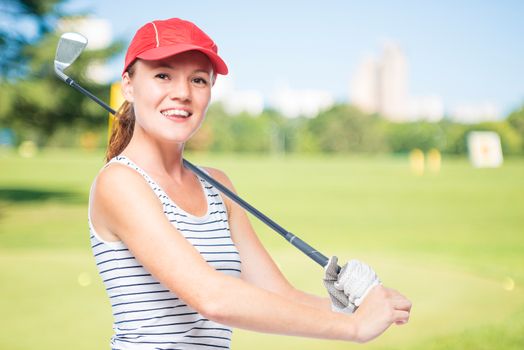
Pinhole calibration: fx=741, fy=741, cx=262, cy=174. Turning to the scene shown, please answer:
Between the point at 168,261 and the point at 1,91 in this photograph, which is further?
the point at 1,91

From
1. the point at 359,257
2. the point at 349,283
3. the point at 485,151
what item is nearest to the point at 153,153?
the point at 349,283

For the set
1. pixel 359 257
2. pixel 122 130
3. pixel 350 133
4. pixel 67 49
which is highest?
pixel 350 133

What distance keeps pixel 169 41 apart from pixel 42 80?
21.5m

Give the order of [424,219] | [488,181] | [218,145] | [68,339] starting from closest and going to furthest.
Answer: [68,339]
[424,219]
[488,181]
[218,145]

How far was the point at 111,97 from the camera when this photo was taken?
72.2 feet

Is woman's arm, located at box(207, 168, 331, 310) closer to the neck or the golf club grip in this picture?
the golf club grip

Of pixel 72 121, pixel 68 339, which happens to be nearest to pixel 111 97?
pixel 72 121

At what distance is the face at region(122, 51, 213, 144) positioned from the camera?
1720 mm

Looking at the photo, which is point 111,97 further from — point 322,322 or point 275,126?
point 275,126

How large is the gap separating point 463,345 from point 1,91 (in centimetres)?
1764

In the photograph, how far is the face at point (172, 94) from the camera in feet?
5.64

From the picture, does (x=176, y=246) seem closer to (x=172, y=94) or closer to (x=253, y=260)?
(x=172, y=94)

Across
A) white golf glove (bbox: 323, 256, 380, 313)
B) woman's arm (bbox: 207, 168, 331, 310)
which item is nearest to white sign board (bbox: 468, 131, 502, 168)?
woman's arm (bbox: 207, 168, 331, 310)

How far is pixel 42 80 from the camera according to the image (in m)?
22.1
